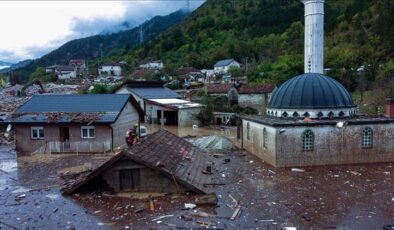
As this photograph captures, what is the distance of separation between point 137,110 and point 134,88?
789 inches

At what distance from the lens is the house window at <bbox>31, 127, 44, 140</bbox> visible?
80.7 feet

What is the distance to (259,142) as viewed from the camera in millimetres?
21172

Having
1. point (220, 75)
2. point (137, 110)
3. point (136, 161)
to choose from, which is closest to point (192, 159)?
point (136, 161)

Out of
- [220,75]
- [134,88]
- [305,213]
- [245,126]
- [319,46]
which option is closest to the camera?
[305,213]

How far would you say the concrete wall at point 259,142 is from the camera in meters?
18.8

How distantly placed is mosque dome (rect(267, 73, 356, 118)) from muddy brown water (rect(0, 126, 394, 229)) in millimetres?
3745

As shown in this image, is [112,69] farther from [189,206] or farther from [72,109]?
[189,206]

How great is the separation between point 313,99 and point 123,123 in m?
12.7

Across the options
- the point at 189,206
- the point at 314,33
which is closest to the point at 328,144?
the point at 189,206

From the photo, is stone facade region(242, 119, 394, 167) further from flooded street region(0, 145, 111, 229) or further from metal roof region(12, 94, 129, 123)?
metal roof region(12, 94, 129, 123)

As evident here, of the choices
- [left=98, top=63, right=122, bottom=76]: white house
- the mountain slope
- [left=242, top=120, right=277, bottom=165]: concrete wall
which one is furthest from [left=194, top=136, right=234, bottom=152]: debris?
the mountain slope

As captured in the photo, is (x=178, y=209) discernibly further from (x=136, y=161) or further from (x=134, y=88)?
(x=134, y=88)

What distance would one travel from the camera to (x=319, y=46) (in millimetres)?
31109

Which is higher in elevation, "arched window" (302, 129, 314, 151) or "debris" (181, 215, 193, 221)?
"arched window" (302, 129, 314, 151)
